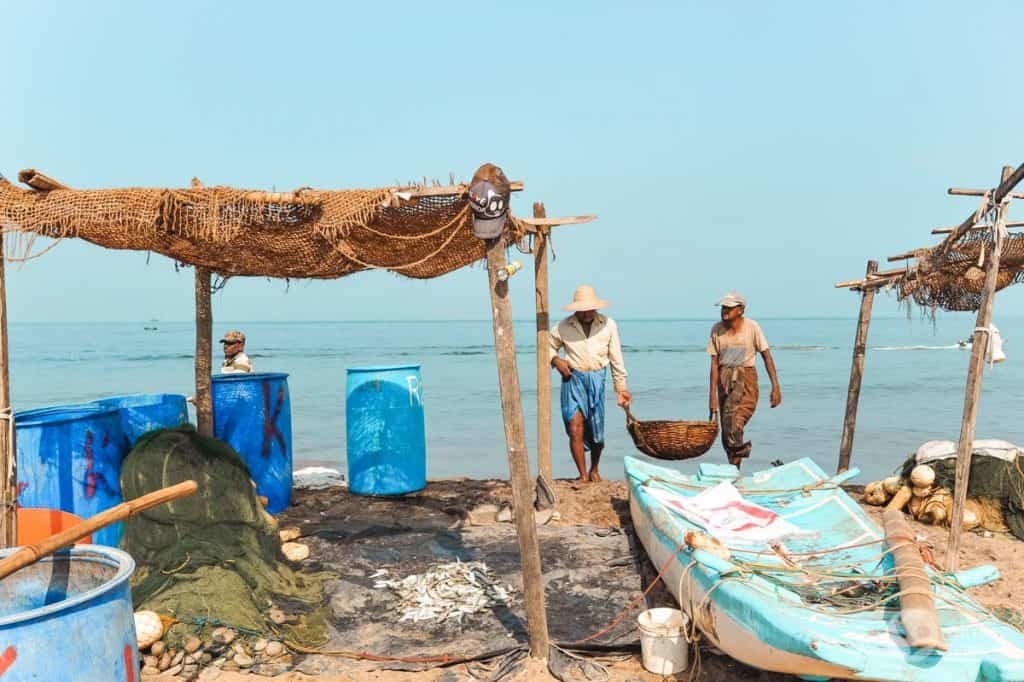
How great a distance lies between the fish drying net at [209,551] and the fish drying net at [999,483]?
201 inches

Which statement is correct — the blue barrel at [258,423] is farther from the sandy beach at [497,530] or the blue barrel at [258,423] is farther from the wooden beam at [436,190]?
the wooden beam at [436,190]

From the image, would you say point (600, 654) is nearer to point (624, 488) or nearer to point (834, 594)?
point (834, 594)

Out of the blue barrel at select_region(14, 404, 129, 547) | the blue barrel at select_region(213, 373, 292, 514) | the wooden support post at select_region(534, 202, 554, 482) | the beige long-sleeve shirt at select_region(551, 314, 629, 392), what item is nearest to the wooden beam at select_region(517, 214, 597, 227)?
the wooden support post at select_region(534, 202, 554, 482)

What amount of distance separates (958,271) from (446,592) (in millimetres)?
4795

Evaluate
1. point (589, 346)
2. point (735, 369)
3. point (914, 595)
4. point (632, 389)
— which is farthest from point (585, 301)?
point (632, 389)

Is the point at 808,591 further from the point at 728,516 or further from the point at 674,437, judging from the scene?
the point at 674,437

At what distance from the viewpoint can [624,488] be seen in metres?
7.25

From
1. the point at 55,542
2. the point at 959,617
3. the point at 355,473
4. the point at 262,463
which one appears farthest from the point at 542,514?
the point at 55,542

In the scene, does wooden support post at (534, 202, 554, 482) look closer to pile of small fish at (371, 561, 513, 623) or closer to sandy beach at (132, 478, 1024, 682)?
sandy beach at (132, 478, 1024, 682)

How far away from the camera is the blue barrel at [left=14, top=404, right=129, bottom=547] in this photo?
4.25 m

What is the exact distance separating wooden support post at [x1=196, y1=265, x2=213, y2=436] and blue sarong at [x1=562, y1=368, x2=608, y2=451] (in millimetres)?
3105

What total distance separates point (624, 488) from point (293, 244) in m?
4.00

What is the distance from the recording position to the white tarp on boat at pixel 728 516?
4.64m

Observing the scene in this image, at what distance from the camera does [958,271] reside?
243 inches
